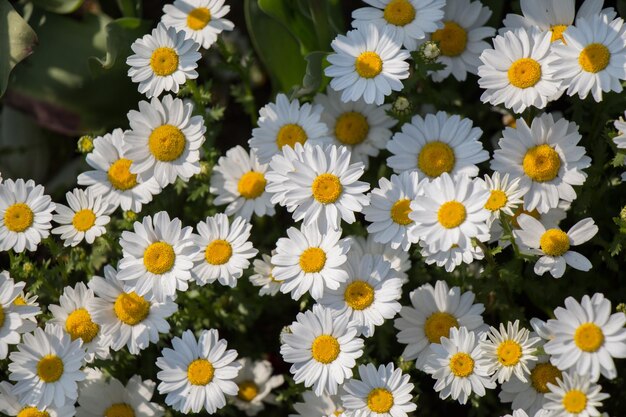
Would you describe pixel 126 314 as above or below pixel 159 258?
below

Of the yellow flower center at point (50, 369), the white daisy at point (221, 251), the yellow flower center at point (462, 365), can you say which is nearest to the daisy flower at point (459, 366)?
the yellow flower center at point (462, 365)

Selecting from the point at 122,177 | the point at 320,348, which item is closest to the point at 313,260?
the point at 320,348

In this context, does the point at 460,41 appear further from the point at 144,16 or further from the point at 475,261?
the point at 144,16

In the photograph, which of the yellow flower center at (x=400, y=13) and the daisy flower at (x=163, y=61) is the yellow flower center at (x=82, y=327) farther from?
the yellow flower center at (x=400, y=13)

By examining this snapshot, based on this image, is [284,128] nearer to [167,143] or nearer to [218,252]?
[167,143]

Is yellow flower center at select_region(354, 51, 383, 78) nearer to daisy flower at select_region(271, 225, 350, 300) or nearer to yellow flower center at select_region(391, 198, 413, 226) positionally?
yellow flower center at select_region(391, 198, 413, 226)

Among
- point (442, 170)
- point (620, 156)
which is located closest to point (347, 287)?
point (442, 170)

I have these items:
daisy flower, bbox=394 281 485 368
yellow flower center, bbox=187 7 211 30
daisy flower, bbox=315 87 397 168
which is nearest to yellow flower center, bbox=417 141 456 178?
daisy flower, bbox=315 87 397 168
